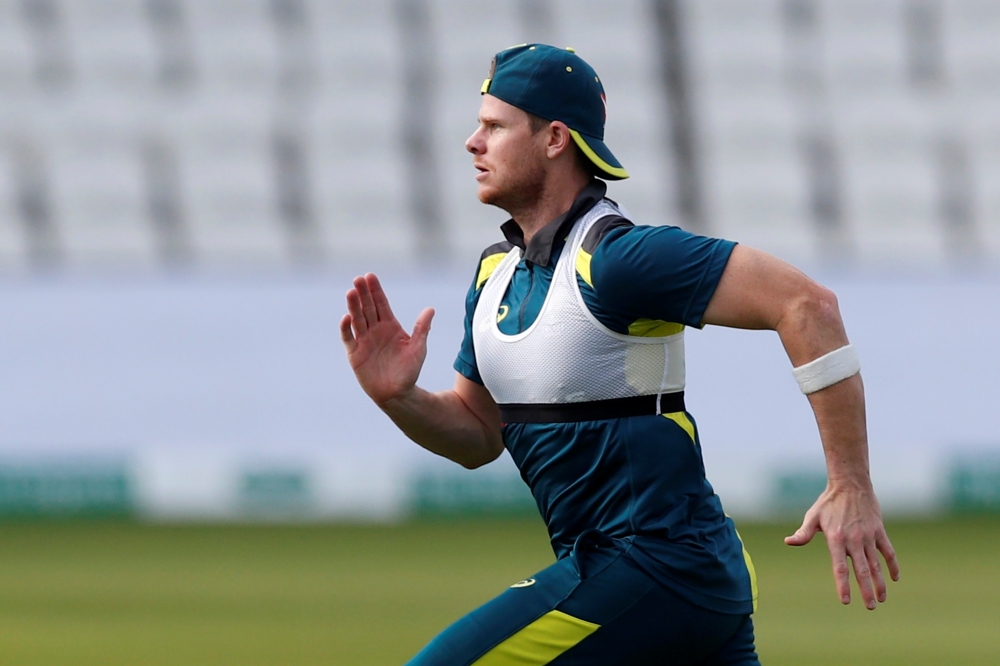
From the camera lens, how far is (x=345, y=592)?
35.8 ft

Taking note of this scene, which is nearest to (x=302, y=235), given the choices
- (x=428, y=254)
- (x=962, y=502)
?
(x=428, y=254)

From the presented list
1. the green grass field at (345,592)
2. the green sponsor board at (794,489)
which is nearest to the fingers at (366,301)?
the green grass field at (345,592)

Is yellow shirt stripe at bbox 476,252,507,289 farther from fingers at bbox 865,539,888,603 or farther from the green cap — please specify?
fingers at bbox 865,539,888,603

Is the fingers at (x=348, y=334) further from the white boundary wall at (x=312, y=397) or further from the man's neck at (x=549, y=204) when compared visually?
the white boundary wall at (x=312, y=397)

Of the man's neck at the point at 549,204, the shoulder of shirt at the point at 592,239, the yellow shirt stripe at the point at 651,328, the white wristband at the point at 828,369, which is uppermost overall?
the man's neck at the point at 549,204

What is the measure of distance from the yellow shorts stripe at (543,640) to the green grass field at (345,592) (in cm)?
484

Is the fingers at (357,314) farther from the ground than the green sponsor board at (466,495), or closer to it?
farther from the ground

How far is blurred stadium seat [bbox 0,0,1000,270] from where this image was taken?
15.9m

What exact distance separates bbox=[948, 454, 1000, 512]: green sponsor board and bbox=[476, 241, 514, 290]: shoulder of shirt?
11.1 m

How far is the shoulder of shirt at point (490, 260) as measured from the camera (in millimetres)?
4168

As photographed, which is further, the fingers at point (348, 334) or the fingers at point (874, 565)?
the fingers at point (348, 334)

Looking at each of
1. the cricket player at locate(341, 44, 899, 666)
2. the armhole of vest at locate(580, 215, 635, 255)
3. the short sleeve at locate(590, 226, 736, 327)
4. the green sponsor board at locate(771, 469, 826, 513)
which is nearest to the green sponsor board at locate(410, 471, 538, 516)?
the green sponsor board at locate(771, 469, 826, 513)

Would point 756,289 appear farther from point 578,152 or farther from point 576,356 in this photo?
point 578,152

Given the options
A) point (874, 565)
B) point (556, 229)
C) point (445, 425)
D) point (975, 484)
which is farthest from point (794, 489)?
point (874, 565)
